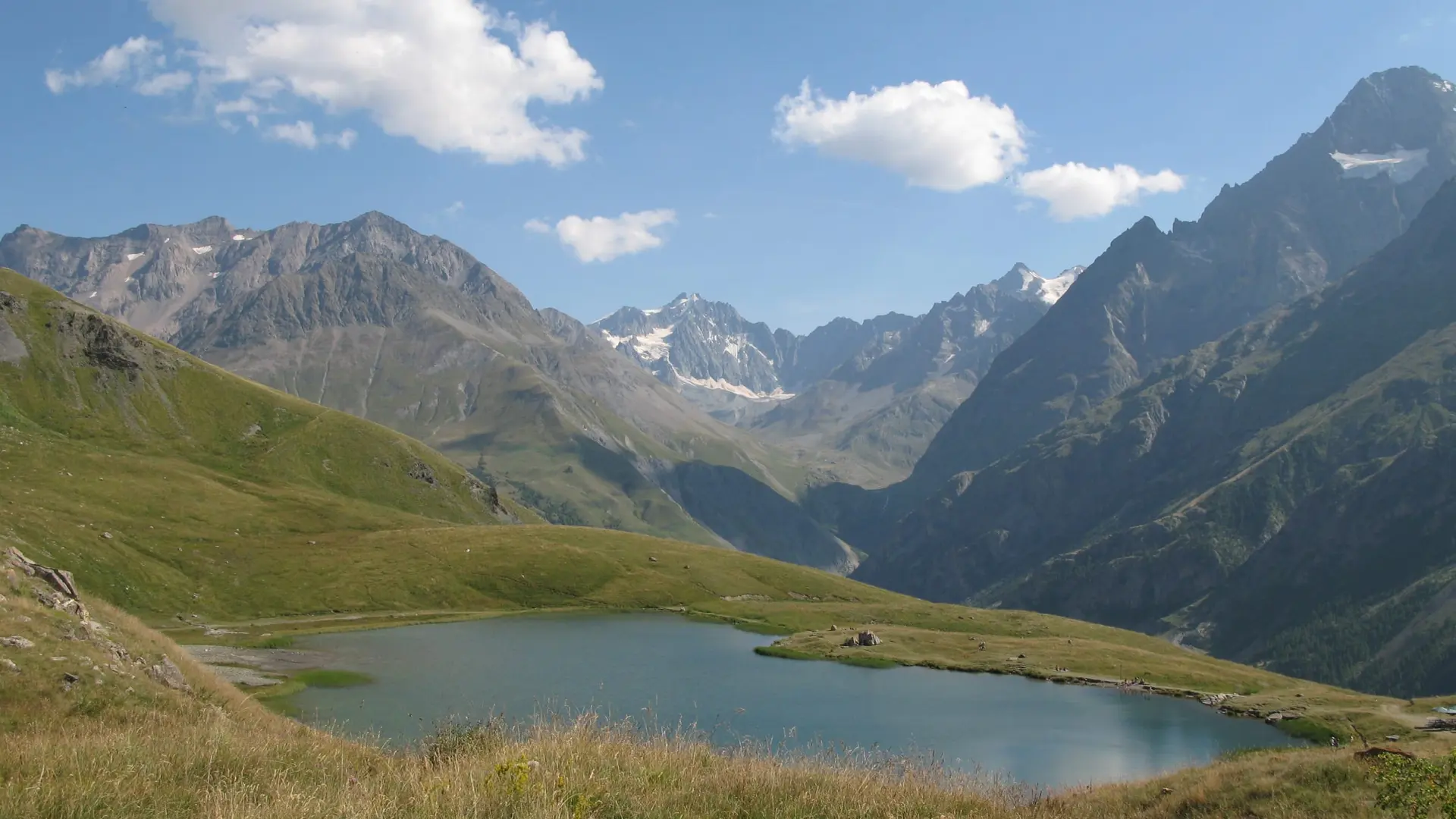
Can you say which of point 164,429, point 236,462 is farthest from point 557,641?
point 164,429

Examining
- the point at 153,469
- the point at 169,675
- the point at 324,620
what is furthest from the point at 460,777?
the point at 153,469

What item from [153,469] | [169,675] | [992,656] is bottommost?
[992,656]

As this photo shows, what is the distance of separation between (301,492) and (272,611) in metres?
57.4

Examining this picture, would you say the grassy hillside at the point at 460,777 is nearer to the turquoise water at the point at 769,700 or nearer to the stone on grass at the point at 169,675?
the stone on grass at the point at 169,675

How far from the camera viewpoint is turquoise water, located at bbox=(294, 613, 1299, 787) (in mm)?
57625

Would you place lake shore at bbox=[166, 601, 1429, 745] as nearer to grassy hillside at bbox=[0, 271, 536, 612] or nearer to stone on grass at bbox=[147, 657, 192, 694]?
grassy hillside at bbox=[0, 271, 536, 612]

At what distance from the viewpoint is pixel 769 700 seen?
72.5 meters

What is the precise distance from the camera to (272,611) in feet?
328

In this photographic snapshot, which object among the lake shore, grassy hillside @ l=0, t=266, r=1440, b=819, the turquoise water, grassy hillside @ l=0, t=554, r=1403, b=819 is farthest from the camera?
the lake shore

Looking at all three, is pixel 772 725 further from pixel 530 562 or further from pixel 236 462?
pixel 236 462

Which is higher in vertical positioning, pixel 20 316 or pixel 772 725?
pixel 20 316

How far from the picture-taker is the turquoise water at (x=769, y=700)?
189 feet

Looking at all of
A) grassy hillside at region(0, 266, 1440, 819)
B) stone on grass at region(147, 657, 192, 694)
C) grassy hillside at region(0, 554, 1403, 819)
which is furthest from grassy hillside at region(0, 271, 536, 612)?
grassy hillside at region(0, 554, 1403, 819)

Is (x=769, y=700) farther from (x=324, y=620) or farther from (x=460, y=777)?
(x=460, y=777)
